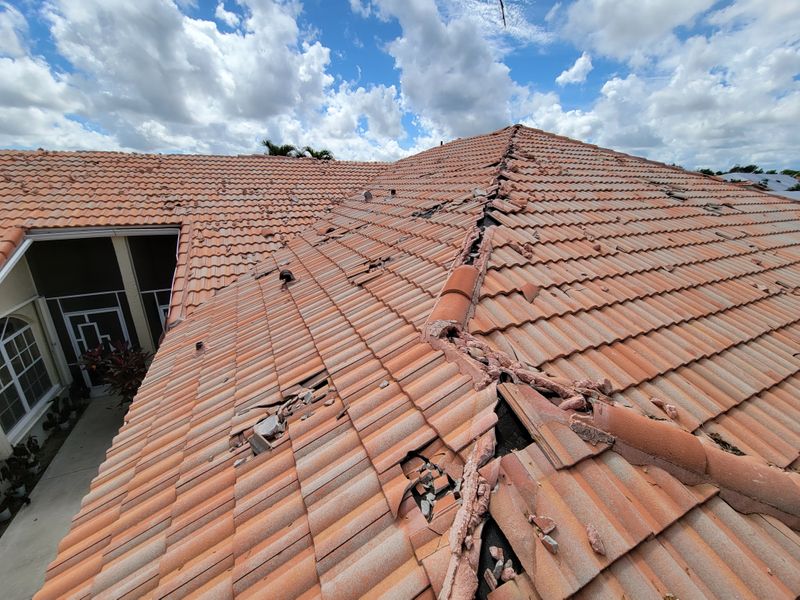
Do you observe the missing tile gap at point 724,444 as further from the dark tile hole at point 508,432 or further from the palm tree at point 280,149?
the palm tree at point 280,149

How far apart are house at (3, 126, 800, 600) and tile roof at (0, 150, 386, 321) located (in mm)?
2227

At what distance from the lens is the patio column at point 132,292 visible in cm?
875

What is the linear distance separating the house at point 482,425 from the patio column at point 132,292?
519 cm

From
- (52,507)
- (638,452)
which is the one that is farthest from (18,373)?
(638,452)

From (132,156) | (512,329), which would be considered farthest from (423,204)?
(132,156)

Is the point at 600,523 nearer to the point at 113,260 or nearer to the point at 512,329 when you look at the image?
the point at 512,329

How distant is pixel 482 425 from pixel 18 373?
1162 cm

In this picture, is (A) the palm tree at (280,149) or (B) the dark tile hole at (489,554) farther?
(A) the palm tree at (280,149)

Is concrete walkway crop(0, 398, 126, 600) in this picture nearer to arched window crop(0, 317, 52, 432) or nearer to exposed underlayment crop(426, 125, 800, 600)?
arched window crop(0, 317, 52, 432)

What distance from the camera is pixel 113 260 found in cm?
914

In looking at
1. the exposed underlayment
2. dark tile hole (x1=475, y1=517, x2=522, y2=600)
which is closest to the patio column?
the exposed underlayment

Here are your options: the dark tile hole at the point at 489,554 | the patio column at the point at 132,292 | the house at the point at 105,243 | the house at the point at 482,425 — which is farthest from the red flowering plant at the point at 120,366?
the dark tile hole at the point at 489,554

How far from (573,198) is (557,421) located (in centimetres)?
467

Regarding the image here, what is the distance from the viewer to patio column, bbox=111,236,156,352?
8750 mm
